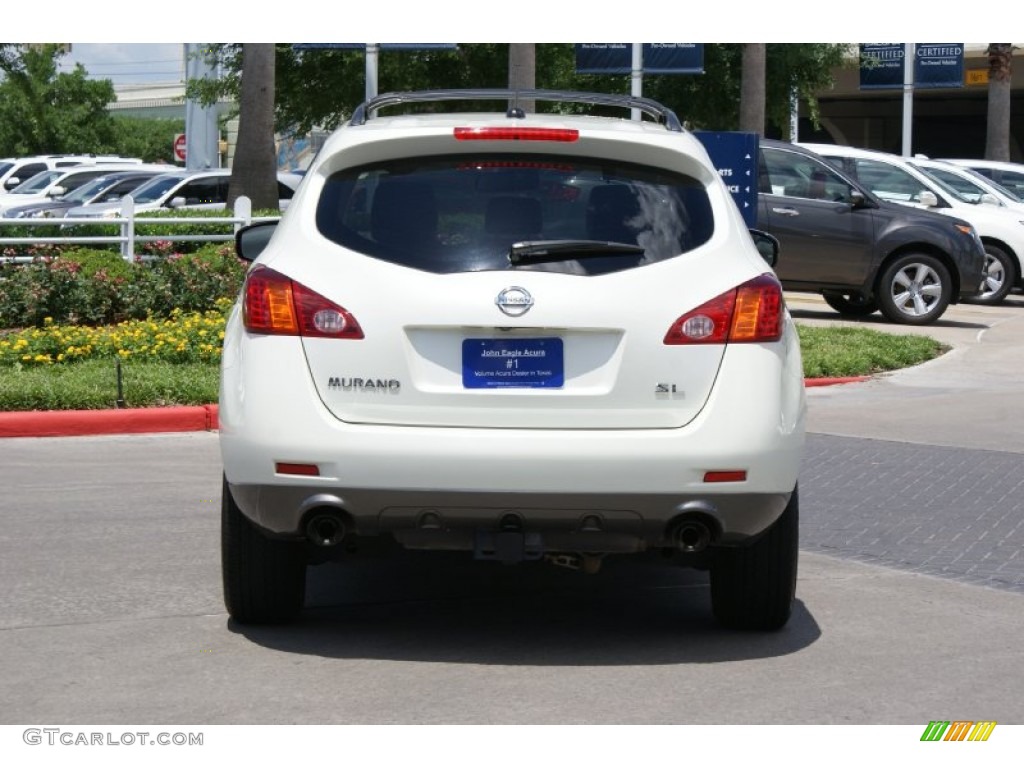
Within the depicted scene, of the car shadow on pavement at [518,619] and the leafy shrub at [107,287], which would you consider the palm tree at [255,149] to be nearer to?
the leafy shrub at [107,287]

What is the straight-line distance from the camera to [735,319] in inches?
227

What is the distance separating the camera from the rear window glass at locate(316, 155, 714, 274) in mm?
5766

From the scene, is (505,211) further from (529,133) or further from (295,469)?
(295,469)

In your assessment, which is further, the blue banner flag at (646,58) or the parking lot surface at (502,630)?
the blue banner flag at (646,58)

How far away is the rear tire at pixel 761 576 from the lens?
20.2 feet

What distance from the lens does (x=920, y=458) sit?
1070 cm

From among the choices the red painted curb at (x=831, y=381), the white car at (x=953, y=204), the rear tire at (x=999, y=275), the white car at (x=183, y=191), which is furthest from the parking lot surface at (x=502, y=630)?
the white car at (x=183, y=191)

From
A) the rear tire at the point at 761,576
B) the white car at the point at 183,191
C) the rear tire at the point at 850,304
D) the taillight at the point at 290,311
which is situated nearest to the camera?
the taillight at the point at 290,311

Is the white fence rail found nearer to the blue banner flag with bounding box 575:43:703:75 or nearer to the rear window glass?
the rear window glass

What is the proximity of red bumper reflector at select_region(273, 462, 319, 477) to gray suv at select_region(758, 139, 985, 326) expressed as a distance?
14.2 meters

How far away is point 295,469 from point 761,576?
5.50ft

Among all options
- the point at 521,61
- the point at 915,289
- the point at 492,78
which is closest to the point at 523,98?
the point at 915,289

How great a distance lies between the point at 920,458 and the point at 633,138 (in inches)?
208
